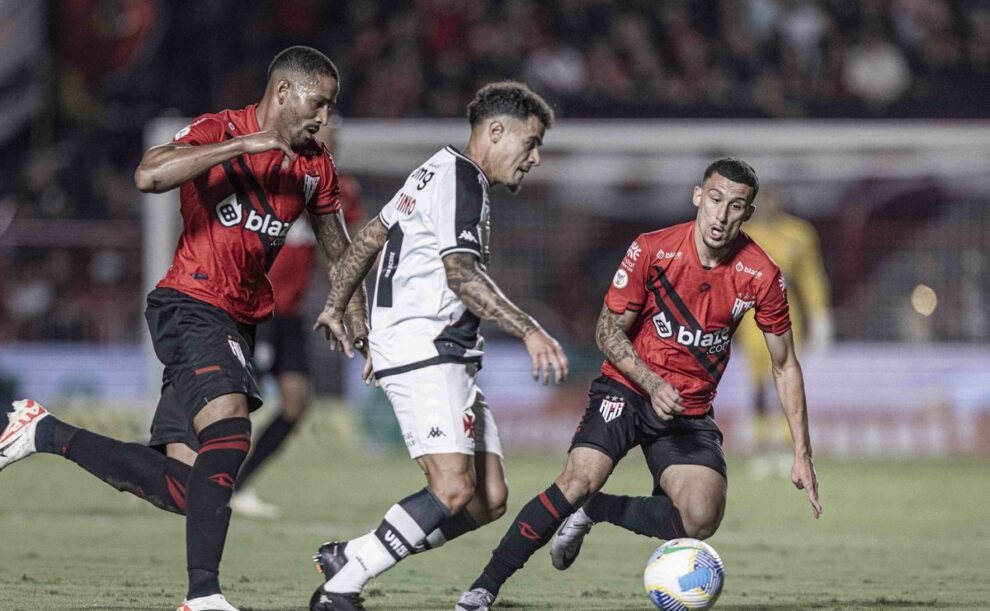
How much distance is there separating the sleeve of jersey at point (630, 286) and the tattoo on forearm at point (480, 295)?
133 centimetres

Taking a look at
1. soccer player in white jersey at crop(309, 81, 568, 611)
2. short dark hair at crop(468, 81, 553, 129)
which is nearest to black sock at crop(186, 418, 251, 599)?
soccer player in white jersey at crop(309, 81, 568, 611)

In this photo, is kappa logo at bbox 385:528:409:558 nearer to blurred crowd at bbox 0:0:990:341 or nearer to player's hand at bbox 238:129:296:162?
player's hand at bbox 238:129:296:162

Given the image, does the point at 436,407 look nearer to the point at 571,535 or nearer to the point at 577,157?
the point at 571,535

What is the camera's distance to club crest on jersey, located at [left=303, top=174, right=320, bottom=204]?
239 inches

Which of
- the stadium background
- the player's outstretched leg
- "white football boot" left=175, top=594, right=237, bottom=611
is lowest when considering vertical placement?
"white football boot" left=175, top=594, right=237, bottom=611

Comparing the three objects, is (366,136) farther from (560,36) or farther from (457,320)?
(457,320)

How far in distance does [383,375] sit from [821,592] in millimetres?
2505

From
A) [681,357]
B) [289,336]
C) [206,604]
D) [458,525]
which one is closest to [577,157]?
[289,336]

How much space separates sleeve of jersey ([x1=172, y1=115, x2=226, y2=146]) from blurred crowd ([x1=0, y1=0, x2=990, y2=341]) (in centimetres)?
1226

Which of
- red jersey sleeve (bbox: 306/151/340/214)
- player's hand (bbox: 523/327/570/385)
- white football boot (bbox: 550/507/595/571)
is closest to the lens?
player's hand (bbox: 523/327/570/385)

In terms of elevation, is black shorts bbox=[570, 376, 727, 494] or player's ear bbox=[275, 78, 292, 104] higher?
player's ear bbox=[275, 78, 292, 104]

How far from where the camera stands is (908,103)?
16.8 m

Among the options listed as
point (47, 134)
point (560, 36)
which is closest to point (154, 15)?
point (47, 134)

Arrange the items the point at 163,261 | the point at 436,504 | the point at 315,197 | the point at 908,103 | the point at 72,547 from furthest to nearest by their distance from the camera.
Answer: the point at 908,103 → the point at 163,261 → the point at 72,547 → the point at 315,197 → the point at 436,504
